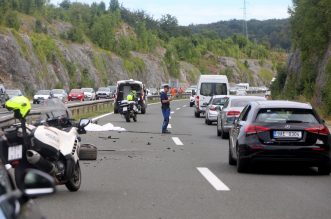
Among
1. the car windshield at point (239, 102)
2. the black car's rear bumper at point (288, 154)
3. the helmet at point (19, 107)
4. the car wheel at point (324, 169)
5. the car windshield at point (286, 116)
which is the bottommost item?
the car windshield at point (239, 102)

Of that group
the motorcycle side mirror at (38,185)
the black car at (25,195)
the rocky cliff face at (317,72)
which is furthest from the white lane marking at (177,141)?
the rocky cliff face at (317,72)

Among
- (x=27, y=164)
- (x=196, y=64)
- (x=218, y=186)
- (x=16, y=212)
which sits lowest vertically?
(x=196, y=64)

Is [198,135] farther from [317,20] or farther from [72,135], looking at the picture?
[317,20]

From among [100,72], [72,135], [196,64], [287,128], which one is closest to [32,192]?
[72,135]

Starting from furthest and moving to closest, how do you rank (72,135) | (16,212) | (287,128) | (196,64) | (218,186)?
1. (196,64)
2. (287,128)
3. (218,186)
4. (72,135)
5. (16,212)

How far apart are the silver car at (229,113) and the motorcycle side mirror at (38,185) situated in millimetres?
18922

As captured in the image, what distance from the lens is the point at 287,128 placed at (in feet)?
43.8

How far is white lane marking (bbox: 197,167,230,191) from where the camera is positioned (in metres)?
11.7

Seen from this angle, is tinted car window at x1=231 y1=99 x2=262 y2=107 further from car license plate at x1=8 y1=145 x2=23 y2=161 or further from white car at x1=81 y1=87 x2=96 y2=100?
white car at x1=81 y1=87 x2=96 y2=100

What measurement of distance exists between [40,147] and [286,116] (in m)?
5.55

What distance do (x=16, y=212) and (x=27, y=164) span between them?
5813 mm

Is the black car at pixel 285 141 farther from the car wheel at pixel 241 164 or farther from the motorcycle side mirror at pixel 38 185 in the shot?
the motorcycle side mirror at pixel 38 185

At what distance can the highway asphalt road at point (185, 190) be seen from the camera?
30.3 ft

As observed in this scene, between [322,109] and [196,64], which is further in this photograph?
[196,64]
